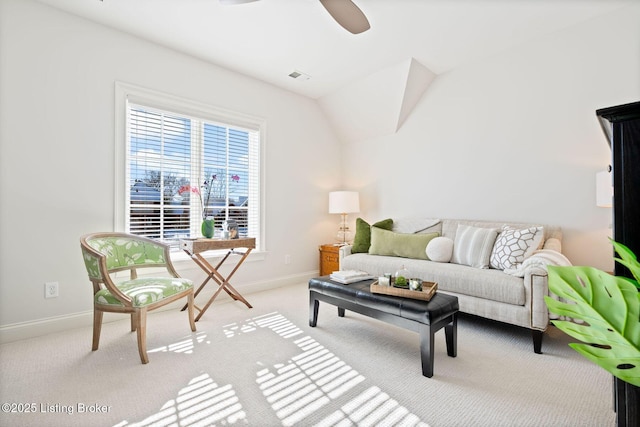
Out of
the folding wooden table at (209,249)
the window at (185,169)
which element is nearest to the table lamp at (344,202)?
the window at (185,169)

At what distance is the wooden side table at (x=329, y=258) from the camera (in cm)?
444

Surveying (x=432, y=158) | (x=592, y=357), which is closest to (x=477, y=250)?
(x=432, y=158)

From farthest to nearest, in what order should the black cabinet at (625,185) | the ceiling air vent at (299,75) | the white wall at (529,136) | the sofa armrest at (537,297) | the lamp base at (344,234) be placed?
the lamp base at (344,234) → the ceiling air vent at (299,75) → the white wall at (529,136) → the sofa armrest at (537,297) → the black cabinet at (625,185)

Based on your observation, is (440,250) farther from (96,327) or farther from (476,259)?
(96,327)

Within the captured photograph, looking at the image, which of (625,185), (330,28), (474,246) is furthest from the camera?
(474,246)

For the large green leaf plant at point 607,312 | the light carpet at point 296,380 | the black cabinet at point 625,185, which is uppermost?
the black cabinet at point 625,185

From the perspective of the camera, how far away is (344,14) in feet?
6.70

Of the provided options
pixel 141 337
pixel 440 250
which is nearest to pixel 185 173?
pixel 141 337

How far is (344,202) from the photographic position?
180 inches

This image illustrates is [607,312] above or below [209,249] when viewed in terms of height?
above

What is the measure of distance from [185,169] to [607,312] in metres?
3.68

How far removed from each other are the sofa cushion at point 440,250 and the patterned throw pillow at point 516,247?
0.46 meters

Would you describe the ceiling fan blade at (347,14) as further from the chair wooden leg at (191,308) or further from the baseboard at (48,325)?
the baseboard at (48,325)

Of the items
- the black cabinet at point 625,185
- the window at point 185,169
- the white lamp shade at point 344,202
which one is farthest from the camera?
the white lamp shade at point 344,202
